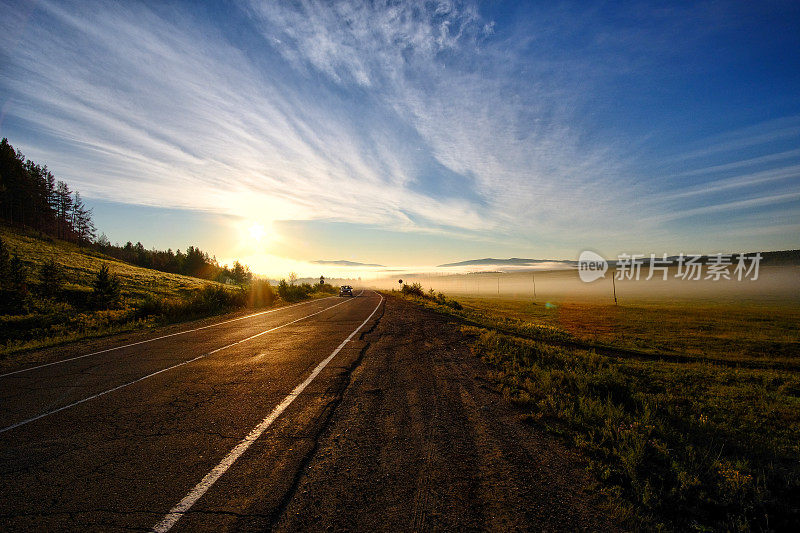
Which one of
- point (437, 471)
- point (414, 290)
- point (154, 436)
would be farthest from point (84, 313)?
point (414, 290)

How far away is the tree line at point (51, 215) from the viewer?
2354 inches

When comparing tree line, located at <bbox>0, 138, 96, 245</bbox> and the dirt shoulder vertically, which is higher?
tree line, located at <bbox>0, 138, 96, 245</bbox>

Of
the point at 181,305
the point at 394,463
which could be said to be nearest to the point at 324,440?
the point at 394,463

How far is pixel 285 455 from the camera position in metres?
3.61

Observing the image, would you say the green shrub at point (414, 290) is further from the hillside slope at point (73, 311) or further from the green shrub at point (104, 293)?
the green shrub at point (104, 293)

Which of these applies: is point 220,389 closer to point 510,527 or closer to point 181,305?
point 510,527

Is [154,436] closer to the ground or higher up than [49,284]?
closer to the ground

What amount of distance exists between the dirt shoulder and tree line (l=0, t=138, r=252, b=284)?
3513 inches

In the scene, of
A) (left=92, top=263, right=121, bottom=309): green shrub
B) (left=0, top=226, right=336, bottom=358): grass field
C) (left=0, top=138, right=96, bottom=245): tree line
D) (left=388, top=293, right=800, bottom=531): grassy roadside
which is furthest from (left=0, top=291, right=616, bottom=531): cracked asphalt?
(left=0, top=138, right=96, bottom=245): tree line

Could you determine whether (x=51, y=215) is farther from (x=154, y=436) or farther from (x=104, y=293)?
(x=154, y=436)

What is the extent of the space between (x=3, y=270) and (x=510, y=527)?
3166cm

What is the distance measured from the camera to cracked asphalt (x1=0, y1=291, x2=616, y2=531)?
2684 mm

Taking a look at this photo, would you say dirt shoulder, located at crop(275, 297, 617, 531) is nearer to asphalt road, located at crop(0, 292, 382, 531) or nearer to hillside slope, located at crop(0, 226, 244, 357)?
asphalt road, located at crop(0, 292, 382, 531)

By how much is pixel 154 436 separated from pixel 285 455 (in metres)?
2.08
